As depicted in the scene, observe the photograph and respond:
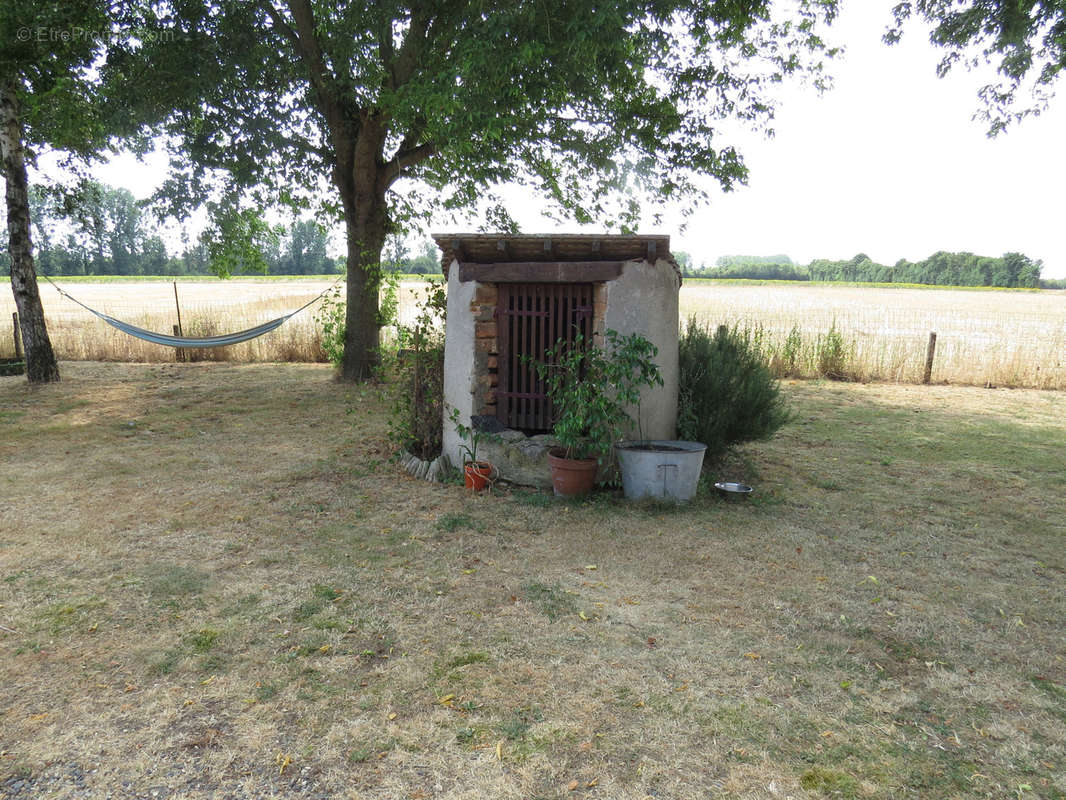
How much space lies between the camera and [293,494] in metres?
5.00

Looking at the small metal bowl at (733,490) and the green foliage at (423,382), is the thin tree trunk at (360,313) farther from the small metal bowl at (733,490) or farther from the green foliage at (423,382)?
the small metal bowl at (733,490)

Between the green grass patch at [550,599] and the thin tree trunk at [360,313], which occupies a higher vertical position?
the thin tree trunk at [360,313]

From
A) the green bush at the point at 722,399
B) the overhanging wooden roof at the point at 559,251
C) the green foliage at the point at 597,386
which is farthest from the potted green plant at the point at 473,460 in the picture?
the green bush at the point at 722,399

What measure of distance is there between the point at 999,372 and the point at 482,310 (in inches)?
399

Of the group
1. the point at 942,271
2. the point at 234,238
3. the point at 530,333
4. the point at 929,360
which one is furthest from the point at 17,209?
the point at 942,271

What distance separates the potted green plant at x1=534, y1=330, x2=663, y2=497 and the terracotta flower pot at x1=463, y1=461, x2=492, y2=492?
1.82ft

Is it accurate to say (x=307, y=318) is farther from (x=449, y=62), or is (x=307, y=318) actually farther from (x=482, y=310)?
(x=482, y=310)

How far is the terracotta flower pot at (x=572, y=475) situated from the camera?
4.82m

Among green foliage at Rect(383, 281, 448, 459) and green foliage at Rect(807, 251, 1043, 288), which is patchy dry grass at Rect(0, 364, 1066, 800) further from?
green foliage at Rect(807, 251, 1043, 288)

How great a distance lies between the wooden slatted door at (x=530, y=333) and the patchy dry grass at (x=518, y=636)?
2.61ft

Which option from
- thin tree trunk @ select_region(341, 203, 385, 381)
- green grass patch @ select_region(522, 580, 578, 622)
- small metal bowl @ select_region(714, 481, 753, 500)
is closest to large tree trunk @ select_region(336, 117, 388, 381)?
thin tree trunk @ select_region(341, 203, 385, 381)

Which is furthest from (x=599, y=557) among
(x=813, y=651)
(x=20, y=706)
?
(x=20, y=706)

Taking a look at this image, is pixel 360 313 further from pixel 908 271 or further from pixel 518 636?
pixel 908 271

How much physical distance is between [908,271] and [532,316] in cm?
5701
